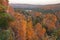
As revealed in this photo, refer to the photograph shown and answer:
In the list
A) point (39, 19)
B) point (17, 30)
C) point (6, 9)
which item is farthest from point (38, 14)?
point (6, 9)

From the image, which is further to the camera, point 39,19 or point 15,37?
point 39,19

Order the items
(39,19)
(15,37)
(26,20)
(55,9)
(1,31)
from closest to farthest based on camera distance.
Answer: (1,31) < (15,37) < (26,20) < (39,19) < (55,9)

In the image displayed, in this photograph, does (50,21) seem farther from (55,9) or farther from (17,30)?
(17,30)

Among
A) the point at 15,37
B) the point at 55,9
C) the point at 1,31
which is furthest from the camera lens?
the point at 55,9

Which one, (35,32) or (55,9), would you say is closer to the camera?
(35,32)

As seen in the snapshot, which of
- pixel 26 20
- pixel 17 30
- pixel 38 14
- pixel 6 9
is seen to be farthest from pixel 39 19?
pixel 6 9

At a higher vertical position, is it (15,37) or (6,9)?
(6,9)

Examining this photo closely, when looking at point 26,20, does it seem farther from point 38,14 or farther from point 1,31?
point 1,31

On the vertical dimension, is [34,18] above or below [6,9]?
below

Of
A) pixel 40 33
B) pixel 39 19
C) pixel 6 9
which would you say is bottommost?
pixel 40 33
